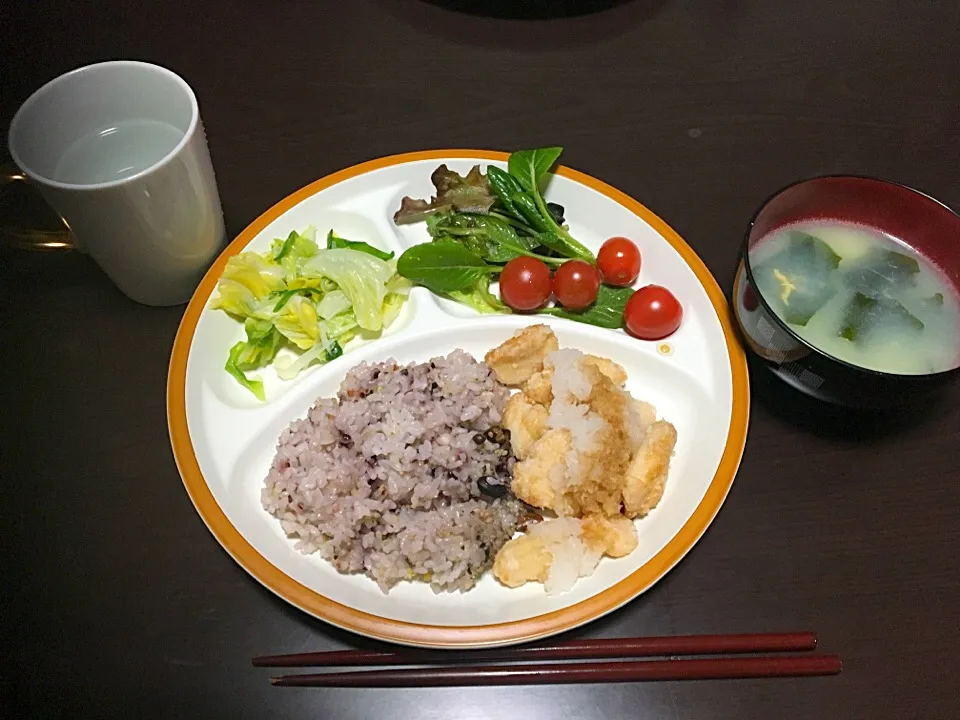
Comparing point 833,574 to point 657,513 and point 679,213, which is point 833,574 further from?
point 679,213

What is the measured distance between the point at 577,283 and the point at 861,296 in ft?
2.40

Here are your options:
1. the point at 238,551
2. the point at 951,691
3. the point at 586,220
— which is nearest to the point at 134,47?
the point at 586,220

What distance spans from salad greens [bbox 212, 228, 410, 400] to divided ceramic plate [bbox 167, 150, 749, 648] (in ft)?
0.13

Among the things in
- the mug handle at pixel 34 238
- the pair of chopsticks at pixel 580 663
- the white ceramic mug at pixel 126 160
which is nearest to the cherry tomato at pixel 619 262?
the pair of chopsticks at pixel 580 663

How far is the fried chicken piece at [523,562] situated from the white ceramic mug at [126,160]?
3.87 ft

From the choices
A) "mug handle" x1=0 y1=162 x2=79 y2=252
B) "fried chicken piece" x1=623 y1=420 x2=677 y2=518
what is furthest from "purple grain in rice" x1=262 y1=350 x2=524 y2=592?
"mug handle" x1=0 y1=162 x2=79 y2=252

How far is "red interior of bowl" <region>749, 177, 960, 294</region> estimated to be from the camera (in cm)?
187

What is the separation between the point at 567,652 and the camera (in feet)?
5.10

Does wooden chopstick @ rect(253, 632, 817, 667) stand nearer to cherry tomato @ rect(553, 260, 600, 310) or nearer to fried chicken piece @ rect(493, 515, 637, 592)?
fried chicken piece @ rect(493, 515, 637, 592)

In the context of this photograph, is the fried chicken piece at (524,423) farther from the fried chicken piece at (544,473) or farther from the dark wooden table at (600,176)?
the dark wooden table at (600,176)

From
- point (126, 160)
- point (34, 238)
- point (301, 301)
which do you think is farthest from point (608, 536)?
point (34, 238)

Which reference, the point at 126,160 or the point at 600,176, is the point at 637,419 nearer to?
the point at 600,176

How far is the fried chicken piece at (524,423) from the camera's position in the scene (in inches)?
69.9

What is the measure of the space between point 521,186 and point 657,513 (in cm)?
102
